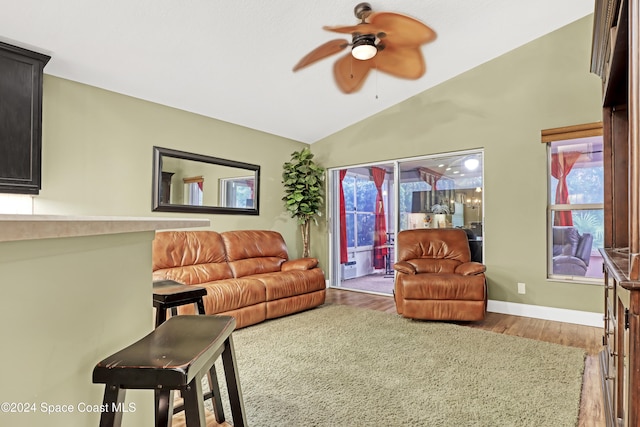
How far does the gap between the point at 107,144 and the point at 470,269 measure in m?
3.94

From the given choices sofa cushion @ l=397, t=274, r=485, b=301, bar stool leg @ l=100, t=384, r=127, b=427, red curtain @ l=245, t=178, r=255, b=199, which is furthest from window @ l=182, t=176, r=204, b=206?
bar stool leg @ l=100, t=384, r=127, b=427

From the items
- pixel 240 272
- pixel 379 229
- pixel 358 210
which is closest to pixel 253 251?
pixel 240 272

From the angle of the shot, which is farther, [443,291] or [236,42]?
[443,291]

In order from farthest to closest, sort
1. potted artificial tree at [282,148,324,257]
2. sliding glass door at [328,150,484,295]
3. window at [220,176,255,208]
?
potted artificial tree at [282,148,324,257]
window at [220,176,255,208]
sliding glass door at [328,150,484,295]

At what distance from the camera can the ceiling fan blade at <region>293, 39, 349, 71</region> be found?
2691mm

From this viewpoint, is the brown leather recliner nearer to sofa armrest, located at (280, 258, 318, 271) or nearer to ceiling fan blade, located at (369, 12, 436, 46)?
sofa armrest, located at (280, 258, 318, 271)

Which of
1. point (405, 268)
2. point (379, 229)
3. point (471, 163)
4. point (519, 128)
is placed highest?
point (519, 128)

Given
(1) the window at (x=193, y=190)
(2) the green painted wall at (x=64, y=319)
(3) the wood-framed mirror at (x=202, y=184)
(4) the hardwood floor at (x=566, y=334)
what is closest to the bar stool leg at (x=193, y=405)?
(2) the green painted wall at (x=64, y=319)

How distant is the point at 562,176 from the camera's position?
3.81m

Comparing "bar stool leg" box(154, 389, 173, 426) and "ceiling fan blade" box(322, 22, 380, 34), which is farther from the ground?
"ceiling fan blade" box(322, 22, 380, 34)

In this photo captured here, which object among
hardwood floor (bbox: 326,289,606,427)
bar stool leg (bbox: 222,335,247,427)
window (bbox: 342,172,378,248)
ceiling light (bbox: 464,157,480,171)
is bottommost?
hardwood floor (bbox: 326,289,606,427)

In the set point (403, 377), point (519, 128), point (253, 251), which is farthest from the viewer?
point (253, 251)

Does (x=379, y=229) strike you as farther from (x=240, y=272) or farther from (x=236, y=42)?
(x=236, y=42)

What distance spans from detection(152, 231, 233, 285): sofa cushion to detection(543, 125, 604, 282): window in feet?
12.3
